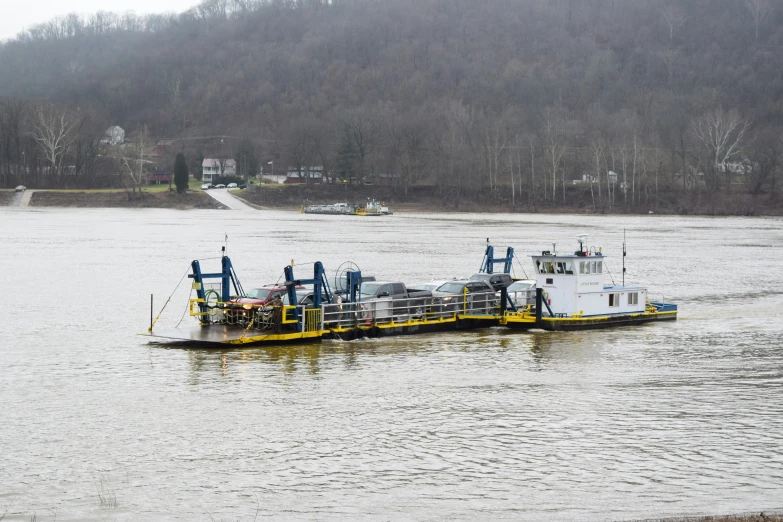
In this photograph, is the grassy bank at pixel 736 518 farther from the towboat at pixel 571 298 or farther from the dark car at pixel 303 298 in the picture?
the towboat at pixel 571 298

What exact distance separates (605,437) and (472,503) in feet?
17.0

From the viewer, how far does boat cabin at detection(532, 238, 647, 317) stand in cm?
3619

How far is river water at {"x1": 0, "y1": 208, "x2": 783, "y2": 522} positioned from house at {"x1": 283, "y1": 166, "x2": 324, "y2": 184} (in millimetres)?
127196

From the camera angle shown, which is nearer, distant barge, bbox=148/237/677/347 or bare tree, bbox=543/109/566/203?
distant barge, bbox=148/237/677/347

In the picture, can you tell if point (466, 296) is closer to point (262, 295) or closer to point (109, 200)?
point (262, 295)

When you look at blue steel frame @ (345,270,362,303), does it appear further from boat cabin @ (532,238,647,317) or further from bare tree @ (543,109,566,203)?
bare tree @ (543,109,566,203)

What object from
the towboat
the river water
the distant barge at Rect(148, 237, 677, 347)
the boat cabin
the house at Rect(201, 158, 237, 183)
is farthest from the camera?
the house at Rect(201, 158, 237, 183)

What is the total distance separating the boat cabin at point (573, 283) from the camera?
36.2 m

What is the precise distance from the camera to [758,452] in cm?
2030

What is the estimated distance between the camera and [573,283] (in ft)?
120

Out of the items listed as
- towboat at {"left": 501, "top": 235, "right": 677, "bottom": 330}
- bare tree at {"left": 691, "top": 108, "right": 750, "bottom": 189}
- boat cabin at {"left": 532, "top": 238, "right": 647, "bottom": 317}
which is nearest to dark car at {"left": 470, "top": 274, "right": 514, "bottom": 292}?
towboat at {"left": 501, "top": 235, "right": 677, "bottom": 330}

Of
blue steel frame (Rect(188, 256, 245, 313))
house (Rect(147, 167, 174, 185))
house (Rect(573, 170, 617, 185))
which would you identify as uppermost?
house (Rect(147, 167, 174, 185))

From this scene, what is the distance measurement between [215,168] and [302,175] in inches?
767

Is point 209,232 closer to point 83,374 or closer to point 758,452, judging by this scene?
point 83,374
